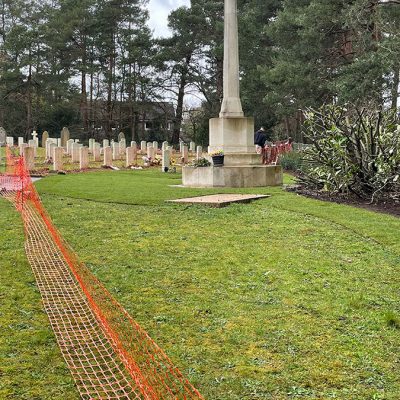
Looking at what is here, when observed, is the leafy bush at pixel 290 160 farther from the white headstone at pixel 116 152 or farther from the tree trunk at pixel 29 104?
the tree trunk at pixel 29 104

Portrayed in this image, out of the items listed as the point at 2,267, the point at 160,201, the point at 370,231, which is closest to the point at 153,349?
the point at 2,267

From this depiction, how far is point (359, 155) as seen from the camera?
36.3ft

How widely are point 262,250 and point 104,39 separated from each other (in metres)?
44.1

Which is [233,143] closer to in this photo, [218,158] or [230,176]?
[218,158]

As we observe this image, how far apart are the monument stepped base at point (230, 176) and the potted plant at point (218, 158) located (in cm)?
17

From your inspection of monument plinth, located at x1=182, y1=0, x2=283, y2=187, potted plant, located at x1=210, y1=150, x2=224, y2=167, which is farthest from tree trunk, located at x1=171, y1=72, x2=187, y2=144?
potted plant, located at x1=210, y1=150, x2=224, y2=167

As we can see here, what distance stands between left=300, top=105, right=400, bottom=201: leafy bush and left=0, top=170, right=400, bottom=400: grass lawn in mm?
1907

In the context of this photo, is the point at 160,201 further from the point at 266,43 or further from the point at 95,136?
the point at 95,136

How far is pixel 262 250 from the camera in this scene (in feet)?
21.6

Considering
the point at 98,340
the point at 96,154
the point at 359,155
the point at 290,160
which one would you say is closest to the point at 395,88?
the point at 290,160

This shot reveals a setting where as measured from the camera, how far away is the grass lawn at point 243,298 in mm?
3230

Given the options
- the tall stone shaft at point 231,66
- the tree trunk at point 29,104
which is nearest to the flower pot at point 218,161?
the tall stone shaft at point 231,66

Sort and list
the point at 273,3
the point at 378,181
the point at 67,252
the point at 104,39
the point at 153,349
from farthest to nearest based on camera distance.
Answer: the point at 104,39 < the point at 273,3 < the point at 378,181 < the point at 67,252 < the point at 153,349

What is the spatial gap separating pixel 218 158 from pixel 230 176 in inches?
21.6
